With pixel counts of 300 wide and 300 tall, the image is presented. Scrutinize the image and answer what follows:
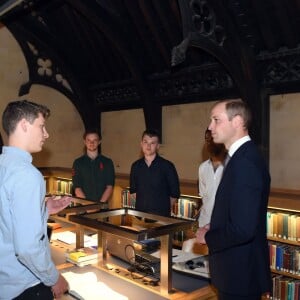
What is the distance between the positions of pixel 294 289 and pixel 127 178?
275 centimetres

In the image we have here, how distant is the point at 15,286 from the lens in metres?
1.64

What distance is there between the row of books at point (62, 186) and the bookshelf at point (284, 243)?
3703 millimetres

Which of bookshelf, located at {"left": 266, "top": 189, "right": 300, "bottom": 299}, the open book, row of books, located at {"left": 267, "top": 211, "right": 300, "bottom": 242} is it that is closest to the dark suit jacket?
the open book

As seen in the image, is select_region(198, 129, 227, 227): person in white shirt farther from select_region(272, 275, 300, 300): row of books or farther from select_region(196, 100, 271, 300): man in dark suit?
select_region(196, 100, 271, 300): man in dark suit

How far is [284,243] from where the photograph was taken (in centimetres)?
409

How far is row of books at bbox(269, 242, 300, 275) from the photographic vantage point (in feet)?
12.8

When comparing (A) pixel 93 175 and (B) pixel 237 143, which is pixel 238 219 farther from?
(A) pixel 93 175

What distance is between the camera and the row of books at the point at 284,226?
3902mm

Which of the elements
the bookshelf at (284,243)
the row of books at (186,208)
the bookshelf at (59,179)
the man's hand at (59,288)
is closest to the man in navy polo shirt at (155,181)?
the row of books at (186,208)

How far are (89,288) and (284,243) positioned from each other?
2.81 metres

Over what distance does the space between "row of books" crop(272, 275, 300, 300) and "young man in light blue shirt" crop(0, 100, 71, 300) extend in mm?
2925

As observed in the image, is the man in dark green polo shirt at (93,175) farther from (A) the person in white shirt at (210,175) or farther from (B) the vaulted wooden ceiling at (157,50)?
(B) the vaulted wooden ceiling at (157,50)

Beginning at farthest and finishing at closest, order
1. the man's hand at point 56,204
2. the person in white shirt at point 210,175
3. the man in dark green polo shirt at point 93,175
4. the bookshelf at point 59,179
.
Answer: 1. the bookshelf at point 59,179
2. the man in dark green polo shirt at point 93,175
3. the person in white shirt at point 210,175
4. the man's hand at point 56,204

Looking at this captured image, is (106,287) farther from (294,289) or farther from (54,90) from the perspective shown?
A: (54,90)
